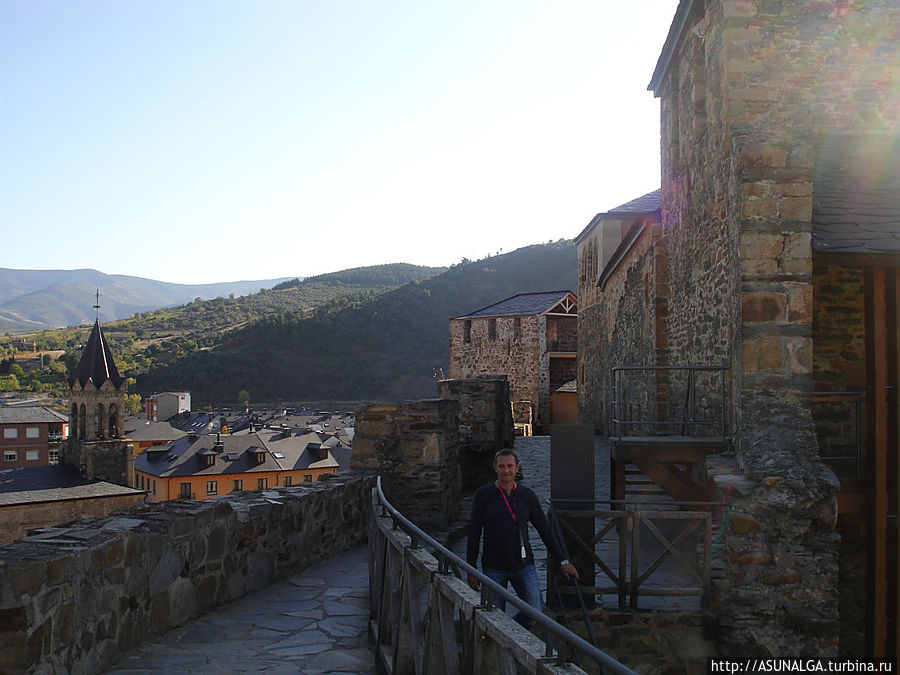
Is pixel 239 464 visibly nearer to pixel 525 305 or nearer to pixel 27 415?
pixel 525 305

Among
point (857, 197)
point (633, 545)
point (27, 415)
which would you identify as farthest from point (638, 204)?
point (27, 415)

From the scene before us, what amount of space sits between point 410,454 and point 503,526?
3.78m

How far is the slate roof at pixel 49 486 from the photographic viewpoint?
40.2m

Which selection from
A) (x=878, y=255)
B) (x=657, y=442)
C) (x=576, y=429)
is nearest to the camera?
(x=576, y=429)

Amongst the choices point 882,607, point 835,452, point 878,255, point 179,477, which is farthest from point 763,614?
point 179,477

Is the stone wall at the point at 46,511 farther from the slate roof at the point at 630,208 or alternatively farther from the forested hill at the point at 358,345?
the forested hill at the point at 358,345

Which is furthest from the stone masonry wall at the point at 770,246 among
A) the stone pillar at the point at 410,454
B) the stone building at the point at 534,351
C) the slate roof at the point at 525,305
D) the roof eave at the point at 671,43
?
the slate roof at the point at 525,305

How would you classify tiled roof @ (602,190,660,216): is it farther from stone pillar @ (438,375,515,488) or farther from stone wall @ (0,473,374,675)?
stone wall @ (0,473,374,675)

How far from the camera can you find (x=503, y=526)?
4715mm

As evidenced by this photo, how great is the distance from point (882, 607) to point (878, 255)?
3.60 m

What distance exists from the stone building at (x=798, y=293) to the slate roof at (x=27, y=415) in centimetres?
6111

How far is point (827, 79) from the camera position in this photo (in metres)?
8.84

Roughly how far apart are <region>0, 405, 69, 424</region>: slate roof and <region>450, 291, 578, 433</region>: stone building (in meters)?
42.1

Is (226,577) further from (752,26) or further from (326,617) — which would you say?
(752,26)
